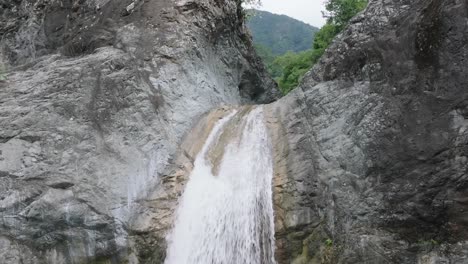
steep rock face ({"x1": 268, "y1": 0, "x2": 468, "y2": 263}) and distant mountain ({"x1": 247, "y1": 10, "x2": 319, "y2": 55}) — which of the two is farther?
distant mountain ({"x1": 247, "y1": 10, "x2": 319, "y2": 55})

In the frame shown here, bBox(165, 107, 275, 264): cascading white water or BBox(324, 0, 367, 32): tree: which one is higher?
BBox(324, 0, 367, 32): tree

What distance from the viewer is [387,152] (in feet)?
25.8

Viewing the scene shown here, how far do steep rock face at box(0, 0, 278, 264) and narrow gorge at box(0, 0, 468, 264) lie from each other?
0.03 m

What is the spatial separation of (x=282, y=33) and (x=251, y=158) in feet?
474

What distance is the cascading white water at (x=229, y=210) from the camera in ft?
27.1

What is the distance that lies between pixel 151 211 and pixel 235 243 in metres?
1.87

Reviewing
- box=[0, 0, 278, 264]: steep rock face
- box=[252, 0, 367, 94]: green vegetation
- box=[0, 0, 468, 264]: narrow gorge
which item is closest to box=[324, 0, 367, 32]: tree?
box=[252, 0, 367, 94]: green vegetation

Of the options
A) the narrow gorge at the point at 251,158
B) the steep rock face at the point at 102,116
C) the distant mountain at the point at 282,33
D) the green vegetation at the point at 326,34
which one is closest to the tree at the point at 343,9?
the green vegetation at the point at 326,34

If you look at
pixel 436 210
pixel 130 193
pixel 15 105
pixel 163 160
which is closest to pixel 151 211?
pixel 130 193

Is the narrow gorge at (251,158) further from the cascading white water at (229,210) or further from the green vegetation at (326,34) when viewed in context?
the green vegetation at (326,34)

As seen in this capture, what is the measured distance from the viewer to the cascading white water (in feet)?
27.1

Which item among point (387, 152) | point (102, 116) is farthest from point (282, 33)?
point (387, 152)

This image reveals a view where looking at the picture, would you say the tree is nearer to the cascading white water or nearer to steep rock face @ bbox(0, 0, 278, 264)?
steep rock face @ bbox(0, 0, 278, 264)

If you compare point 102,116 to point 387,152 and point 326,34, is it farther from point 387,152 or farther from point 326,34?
point 326,34
